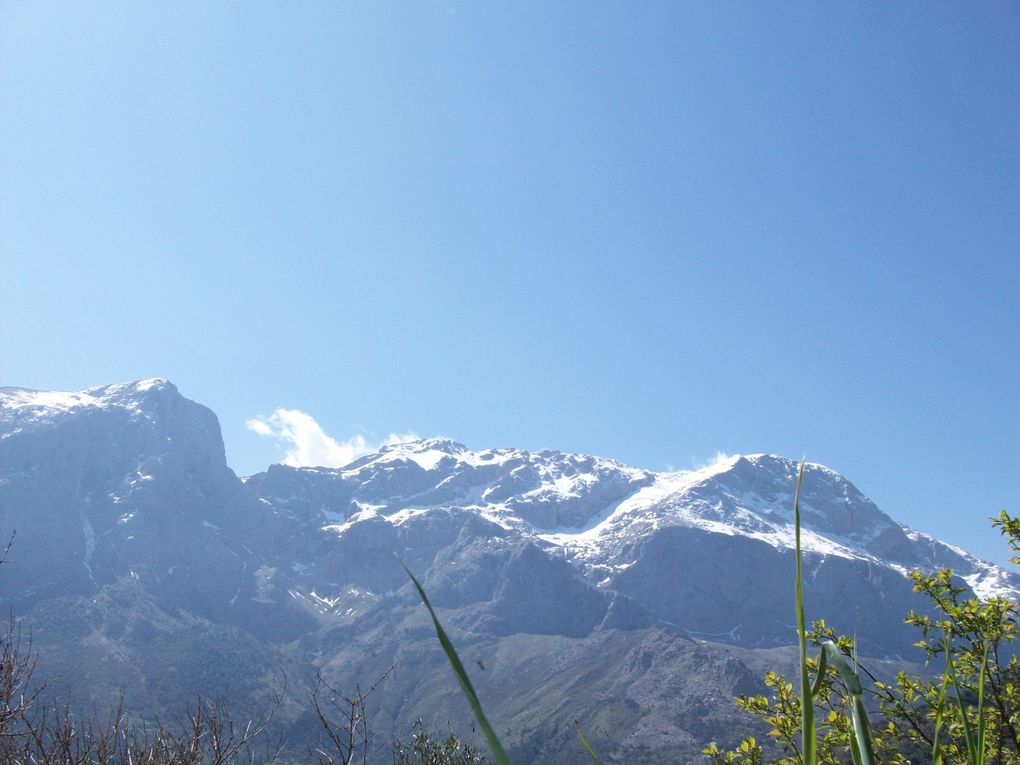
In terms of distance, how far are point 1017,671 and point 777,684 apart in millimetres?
3391

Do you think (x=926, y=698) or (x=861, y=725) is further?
(x=926, y=698)

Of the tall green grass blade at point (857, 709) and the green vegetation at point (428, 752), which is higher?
the tall green grass blade at point (857, 709)

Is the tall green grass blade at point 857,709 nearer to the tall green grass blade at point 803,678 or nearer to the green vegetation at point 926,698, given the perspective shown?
the tall green grass blade at point 803,678

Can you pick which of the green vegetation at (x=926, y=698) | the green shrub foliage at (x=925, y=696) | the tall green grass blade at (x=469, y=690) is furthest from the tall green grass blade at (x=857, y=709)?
the green shrub foliage at (x=925, y=696)

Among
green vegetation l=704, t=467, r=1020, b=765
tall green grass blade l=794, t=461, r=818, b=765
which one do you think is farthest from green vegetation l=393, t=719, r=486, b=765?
tall green grass blade l=794, t=461, r=818, b=765

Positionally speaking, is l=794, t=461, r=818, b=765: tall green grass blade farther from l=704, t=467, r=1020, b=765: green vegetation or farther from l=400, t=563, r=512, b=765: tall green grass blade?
l=704, t=467, r=1020, b=765: green vegetation

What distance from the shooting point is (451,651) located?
1495 mm

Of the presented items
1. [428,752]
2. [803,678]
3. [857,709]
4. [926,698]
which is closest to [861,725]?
[857,709]

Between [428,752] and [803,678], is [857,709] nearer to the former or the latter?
[803,678]

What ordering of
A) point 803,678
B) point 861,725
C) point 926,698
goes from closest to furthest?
point 861,725 < point 803,678 < point 926,698

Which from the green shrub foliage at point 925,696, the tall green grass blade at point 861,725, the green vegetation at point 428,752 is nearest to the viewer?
the tall green grass blade at point 861,725

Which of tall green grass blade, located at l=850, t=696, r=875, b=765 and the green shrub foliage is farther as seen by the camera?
the green shrub foliage

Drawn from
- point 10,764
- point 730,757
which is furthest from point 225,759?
point 730,757

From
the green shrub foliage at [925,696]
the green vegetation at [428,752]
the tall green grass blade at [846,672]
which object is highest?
the tall green grass blade at [846,672]
